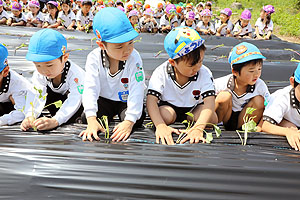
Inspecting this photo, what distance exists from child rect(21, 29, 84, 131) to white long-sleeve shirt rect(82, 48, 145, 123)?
0.17 metres

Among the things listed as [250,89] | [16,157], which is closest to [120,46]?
[16,157]

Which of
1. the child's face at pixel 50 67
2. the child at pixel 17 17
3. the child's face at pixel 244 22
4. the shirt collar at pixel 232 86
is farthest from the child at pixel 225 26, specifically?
the child's face at pixel 50 67

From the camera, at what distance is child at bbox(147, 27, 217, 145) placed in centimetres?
169

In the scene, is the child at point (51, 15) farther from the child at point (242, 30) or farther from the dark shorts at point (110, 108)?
the dark shorts at point (110, 108)

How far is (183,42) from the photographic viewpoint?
5.57 feet

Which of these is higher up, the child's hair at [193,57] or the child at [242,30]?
the child's hair at [193,57]

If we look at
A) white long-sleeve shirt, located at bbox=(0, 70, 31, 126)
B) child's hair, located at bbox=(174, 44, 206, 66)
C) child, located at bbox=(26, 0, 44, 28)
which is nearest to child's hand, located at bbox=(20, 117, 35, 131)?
white long-sleeve shirt, located at bbox=(0, 70, 31, 126)

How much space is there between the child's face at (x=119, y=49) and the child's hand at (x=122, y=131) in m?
0.41

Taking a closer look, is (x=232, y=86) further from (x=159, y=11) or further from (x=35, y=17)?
(x=159, y=11)

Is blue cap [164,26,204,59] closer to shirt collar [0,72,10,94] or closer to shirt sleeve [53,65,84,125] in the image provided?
shirt sleeve [53,65,84,125]

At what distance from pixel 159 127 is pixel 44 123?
0.69 metres

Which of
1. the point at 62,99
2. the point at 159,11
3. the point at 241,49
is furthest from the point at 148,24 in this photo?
the point at 241,49

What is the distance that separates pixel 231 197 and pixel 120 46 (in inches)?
42.5

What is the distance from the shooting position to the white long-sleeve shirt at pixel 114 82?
5.90 ft
